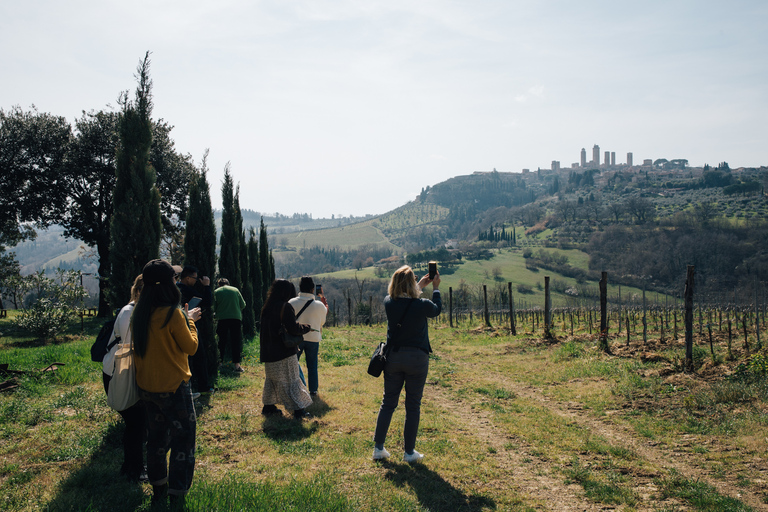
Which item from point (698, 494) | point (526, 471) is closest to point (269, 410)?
point (526, 471)

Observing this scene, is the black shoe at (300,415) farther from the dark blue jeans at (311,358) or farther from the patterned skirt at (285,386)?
the dark blue jeans at (311,358)

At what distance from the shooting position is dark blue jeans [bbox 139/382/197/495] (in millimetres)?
3533

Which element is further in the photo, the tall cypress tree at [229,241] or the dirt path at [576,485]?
the tall cypress tree at [229,241]

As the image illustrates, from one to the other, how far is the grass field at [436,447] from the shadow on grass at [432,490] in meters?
0.02

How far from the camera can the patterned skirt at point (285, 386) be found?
6395mm

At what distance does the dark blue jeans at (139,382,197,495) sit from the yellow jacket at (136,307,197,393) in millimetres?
105

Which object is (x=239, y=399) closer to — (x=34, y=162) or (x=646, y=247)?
(x=34, y=162)

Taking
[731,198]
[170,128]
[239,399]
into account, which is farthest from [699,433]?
[731,198]

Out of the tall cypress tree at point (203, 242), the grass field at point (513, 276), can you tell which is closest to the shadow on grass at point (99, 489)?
the tall cypress tree at point (203, 242)

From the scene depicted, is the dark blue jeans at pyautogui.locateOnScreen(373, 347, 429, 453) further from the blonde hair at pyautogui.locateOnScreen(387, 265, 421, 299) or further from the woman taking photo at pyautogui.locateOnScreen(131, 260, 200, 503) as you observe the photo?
the woman taking photo at pyautogui.locateOnScreen(131, 260, 200, 503)

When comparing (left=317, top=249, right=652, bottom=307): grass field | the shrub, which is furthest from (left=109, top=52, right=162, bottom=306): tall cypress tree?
(left=317, top=249, right=652, bottom=307): grass field

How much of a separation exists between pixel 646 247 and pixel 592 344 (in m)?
112

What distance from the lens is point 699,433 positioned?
6480 millimetres

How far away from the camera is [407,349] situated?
190 inches
